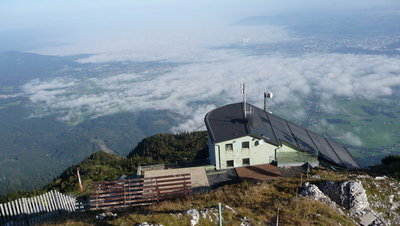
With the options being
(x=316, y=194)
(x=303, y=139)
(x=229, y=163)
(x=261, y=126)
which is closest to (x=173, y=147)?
(x=303, y=139)

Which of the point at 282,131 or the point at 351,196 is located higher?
the point at 282,131

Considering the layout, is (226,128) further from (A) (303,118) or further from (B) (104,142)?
(B) (104,142)

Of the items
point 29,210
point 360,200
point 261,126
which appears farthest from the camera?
point 261,126

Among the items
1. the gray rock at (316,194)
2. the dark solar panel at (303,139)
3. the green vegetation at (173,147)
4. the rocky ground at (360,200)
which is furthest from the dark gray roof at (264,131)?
the green vegetation at (173,147)

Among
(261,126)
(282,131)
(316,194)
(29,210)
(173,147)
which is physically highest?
(261,126)

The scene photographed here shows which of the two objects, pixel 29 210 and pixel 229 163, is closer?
pixel 29 210

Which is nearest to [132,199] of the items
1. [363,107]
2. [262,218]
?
[262,218]

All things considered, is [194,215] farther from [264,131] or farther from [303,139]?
[303,139]

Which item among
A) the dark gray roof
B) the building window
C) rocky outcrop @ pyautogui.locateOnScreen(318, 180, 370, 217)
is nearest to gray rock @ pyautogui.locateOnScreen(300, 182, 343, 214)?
rocky outcrop @ pyautogui.locateOnScreen(318, 180, 370, 217)

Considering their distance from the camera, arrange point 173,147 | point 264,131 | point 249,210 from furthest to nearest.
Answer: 1. point 173,147
2. point 264,131
3. point 249,210
